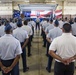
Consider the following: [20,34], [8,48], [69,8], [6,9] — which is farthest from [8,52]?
[69,8]

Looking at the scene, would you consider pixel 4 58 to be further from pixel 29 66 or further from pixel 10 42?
pixel 29 66

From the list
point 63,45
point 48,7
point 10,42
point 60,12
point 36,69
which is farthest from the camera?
point 60,12

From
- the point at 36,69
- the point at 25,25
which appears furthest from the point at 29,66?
the point at 25,25

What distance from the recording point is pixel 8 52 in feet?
12.0

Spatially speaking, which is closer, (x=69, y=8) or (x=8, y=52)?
(x=8, y=52)

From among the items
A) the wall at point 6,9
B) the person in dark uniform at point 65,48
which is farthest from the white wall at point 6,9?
the person in dark uniform at point 65,48

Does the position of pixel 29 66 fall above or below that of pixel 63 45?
below

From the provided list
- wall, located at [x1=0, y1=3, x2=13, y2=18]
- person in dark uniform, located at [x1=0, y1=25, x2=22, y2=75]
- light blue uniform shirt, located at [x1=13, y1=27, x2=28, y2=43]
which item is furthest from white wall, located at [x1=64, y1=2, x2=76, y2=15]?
person in dark uniform, located at [x1=0, y1=25, x2=22, y2=75]

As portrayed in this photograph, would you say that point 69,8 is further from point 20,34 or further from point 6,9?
point 20,34

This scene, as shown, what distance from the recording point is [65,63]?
3283 millimetres

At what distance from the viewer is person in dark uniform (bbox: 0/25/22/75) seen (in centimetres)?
362

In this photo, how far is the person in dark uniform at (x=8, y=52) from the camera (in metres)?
3.62

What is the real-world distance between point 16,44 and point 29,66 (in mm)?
2992

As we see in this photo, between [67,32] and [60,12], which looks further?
[60,12]
